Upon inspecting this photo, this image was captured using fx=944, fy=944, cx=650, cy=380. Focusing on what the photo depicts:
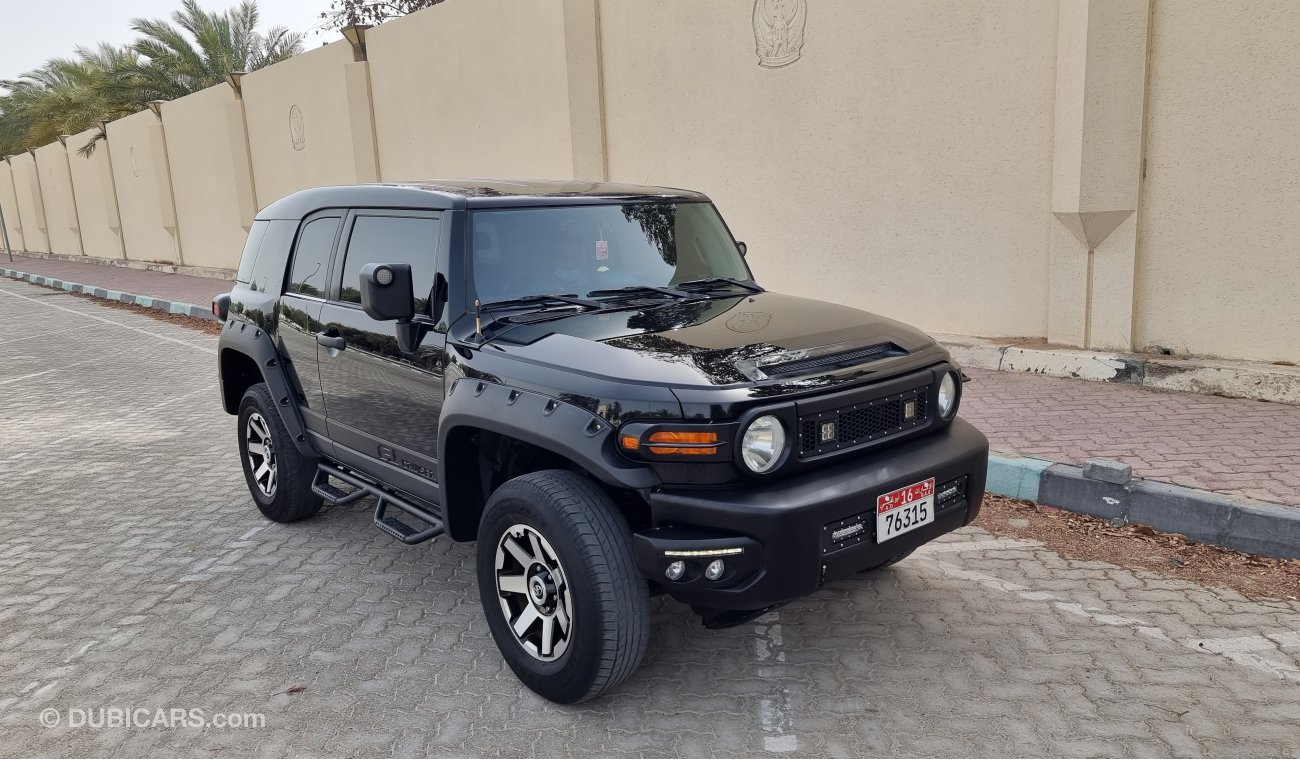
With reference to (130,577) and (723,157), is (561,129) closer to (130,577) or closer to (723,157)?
(723,157)

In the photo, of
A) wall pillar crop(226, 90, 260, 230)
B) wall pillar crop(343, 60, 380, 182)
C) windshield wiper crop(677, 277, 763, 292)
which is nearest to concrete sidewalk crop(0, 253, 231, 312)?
wall pillar crop(226, 90, 260, 230)

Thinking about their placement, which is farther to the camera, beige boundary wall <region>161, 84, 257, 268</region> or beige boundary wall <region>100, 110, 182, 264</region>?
beige boundary wall <region>100, 110, 182, 264</region>

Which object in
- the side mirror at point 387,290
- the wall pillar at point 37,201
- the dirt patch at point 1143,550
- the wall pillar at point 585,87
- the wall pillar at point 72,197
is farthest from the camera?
the wall pillar at point 37,201

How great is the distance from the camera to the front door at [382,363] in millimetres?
3977

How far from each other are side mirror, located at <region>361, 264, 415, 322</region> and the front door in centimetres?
18

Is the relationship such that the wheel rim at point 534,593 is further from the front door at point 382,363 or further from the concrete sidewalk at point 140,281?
the concrete sidewalk at point 140,281

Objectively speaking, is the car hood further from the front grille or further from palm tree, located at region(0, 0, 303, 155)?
palm tree, located at region(0, 0, 303, 155)

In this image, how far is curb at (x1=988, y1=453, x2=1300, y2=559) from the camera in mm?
4469

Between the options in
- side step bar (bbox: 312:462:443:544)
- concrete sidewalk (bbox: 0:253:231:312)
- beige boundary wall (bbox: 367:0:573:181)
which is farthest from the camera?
concrete sidewalk (bbox: 0:253:231:312)

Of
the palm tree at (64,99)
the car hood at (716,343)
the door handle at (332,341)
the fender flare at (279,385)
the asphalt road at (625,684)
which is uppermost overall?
the palm tree at (64,99)

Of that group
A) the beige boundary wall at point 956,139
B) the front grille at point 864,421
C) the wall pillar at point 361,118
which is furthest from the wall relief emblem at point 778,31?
the wall pillar at point 361,118

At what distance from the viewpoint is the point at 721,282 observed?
14.6ft

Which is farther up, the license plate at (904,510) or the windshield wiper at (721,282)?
the windshield wiper at (721,282)

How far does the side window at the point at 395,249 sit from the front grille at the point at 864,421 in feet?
5.67
